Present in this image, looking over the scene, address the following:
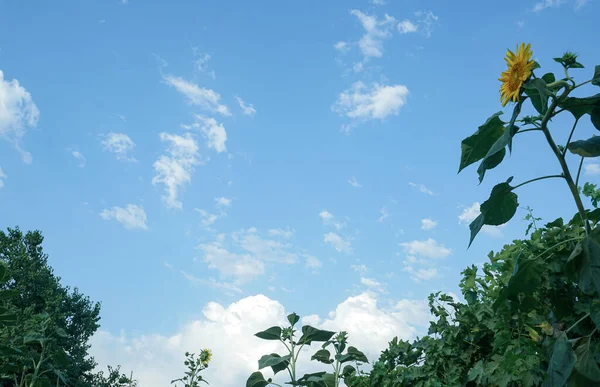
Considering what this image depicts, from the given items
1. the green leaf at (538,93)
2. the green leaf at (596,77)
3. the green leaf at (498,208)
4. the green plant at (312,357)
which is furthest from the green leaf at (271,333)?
the green leaf at (596,77)

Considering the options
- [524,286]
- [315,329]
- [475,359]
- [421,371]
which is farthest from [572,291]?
[315,329]

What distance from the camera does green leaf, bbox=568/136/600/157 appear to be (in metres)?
2.12

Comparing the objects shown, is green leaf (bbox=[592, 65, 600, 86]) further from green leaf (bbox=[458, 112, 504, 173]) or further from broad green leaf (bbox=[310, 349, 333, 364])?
broad green leaf (bbox=[310, 349, 333, 364])

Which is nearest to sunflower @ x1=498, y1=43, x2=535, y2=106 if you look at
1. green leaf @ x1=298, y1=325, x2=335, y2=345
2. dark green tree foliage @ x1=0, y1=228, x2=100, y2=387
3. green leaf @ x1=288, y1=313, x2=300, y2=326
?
green leaf @ x1=298, y1=325, x2=335, y2=345

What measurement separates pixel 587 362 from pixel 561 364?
0.55 feet

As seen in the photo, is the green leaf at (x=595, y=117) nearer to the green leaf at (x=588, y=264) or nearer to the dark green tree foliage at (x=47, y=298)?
the green leaf at (x=588, y=264)

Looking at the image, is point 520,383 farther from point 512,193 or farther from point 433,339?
point 512,193

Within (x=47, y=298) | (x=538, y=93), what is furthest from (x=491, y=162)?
(x=47, y=298)

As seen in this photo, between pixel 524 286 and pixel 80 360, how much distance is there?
17.2 metres

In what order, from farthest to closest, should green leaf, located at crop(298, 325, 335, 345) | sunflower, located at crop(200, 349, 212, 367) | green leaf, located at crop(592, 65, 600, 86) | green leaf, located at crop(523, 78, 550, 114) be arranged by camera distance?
1. sunflower, located at crop(200, 349, 212, 367)
2. green leaf, located at crop(298, 325, 335, 345)
3. green leaf, located at crop(592, 65, 600, 86)
4. green leaf, located at crop(523, 78, 550, 114)

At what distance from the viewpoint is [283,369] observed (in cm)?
398

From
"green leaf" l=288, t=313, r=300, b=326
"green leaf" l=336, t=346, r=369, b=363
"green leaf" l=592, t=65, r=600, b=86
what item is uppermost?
"green leaf" l=592, t=65, r=600, b=86

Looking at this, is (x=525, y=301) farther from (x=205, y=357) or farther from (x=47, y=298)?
(x=47, y=298)

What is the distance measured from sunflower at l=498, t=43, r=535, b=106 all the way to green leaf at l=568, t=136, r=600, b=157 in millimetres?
345
